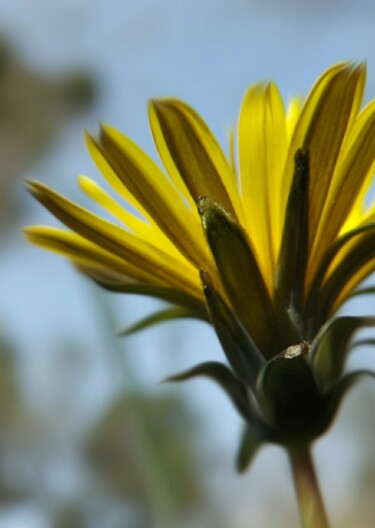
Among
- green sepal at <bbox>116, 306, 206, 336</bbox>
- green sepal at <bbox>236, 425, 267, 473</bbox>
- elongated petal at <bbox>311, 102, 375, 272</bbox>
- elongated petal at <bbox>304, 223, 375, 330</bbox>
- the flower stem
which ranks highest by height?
elongated petal at <bbox>311, 102, 375, 272</bbox>

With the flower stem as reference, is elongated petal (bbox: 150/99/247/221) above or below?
above

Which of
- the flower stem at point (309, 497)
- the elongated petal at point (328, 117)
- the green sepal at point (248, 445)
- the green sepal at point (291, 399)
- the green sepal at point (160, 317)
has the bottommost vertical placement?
the flower stem at point (309, 497)

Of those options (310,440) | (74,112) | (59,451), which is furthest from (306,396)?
(74,112)

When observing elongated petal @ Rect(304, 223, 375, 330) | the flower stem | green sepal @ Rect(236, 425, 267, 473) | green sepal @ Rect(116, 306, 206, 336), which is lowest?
the flower stem

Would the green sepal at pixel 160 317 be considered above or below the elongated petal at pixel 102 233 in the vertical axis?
A: below
